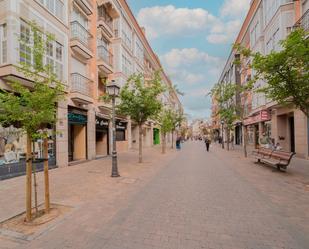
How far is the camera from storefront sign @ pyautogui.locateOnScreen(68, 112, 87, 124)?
1329 centimetres

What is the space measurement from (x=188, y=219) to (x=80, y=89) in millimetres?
11938

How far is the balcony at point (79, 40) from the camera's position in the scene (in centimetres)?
1325

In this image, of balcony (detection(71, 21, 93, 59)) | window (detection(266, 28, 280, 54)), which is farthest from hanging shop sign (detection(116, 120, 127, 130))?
window (detection(266, 28, 280, 54))

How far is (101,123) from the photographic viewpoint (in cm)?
1767

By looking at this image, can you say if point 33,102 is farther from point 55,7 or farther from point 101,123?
point 101,123

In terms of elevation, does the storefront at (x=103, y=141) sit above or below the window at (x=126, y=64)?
below

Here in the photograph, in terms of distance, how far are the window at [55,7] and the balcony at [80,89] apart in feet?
11.4

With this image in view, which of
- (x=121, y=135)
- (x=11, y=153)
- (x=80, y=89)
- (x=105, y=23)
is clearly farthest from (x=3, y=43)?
(x=121, y=135)

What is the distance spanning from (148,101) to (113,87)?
3852 millimetres

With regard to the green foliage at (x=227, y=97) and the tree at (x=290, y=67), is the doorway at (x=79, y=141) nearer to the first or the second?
the tree at (x=290, y=67)

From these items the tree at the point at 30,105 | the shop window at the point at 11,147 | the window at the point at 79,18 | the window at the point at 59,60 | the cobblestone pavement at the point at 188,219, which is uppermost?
the window at the point at 79,18

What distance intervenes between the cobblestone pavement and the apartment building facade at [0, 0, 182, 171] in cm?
326

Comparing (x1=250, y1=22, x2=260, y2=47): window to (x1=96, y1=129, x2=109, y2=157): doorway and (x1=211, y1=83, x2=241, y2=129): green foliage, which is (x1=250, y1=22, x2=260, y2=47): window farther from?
(x1=96, y1=129, x2=109, y2=157): doorway

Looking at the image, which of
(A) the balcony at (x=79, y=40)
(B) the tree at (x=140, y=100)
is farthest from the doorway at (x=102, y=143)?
(A) the balcony at (x=79, y=40)
